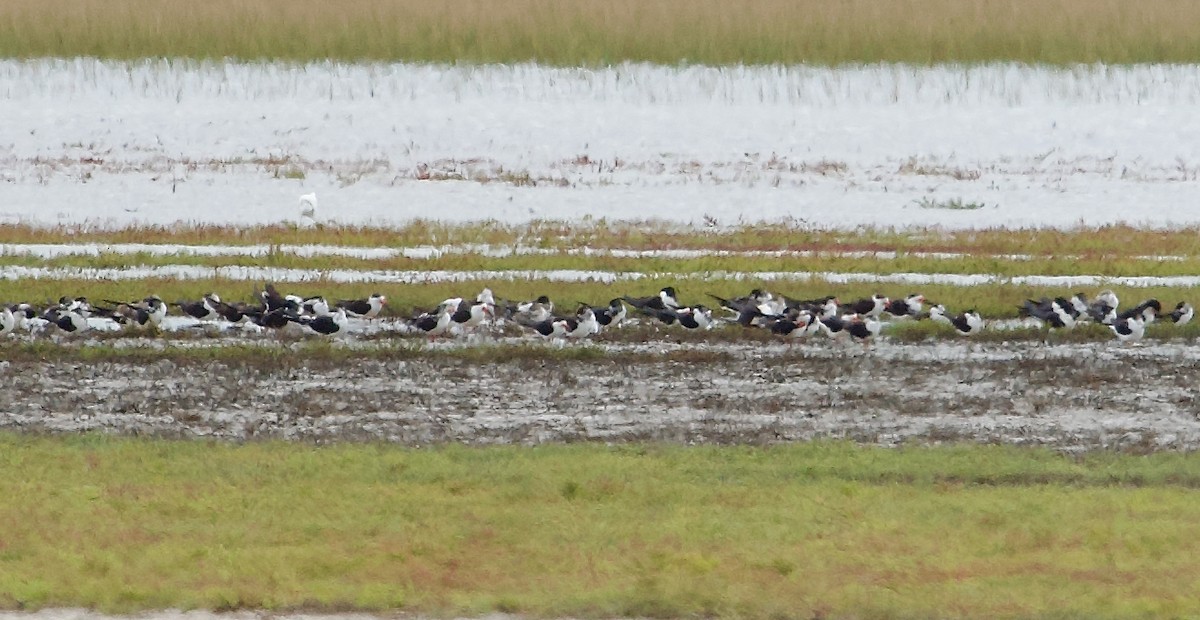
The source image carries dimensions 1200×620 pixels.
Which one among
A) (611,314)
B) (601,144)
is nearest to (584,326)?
(611,314)

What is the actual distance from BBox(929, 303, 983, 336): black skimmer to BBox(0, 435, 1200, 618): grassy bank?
5507 mm

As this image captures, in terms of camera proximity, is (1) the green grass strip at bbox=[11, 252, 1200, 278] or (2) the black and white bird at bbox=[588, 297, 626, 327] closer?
(2) the black and white bird at bbox=[588, 297, 626, 327]

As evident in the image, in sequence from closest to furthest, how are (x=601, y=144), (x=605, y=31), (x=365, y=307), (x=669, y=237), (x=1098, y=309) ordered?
(x=1098, y=309) → (x=365, y=307) → (x=669, y=237) → (x=601, y=144) → (x=605, y=31)

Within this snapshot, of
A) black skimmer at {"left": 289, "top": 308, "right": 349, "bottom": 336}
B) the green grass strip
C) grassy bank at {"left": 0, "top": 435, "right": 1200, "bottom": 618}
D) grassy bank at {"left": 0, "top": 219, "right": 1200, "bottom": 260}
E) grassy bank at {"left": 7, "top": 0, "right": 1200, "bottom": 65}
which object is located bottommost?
grassy bank at {"left": 0, "top": 219, "right": 1200, "bottom": 260}

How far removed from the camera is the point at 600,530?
1098 cm

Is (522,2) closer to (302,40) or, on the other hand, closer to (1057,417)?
(302,40)

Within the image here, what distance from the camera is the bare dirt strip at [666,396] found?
14.5 meters

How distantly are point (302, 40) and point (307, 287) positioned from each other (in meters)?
14.6

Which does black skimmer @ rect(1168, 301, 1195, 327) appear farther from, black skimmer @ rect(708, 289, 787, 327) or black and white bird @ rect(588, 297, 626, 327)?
black and white bird @ rect(588, 297, 626, 327)

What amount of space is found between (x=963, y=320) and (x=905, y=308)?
2.23 ft

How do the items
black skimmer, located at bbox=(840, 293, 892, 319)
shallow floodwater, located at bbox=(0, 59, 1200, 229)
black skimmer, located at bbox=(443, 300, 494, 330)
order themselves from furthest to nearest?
shallow floodwater, located at bbox=(0, 59, 1200, 229), black skimmer, located at bbox=(840, 293, 892, 319), black skimmer, located at bbox=(443, 300, 494, 330)

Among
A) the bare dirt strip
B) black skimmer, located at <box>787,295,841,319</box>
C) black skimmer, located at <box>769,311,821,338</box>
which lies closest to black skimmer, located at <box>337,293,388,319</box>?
the bare dirt strip

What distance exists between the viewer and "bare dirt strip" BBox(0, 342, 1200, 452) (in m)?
14.5

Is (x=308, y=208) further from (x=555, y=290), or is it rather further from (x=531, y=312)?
(x=531, y=312)
